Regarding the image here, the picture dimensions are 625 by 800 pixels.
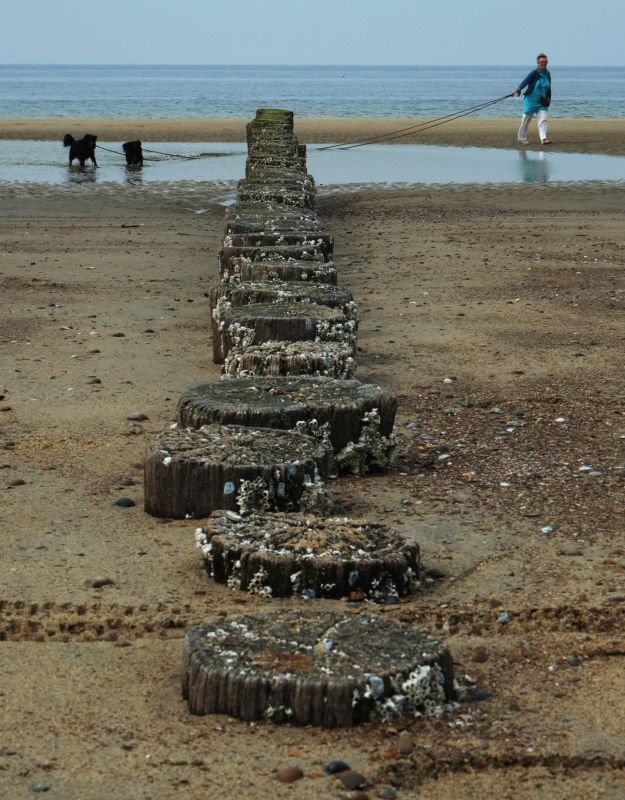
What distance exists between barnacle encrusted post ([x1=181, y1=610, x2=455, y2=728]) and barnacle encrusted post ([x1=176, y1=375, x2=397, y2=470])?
1817mm

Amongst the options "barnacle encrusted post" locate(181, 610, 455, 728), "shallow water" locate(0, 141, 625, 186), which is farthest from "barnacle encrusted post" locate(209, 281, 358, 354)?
"shallow water" locate(0, 141, 625, 186)

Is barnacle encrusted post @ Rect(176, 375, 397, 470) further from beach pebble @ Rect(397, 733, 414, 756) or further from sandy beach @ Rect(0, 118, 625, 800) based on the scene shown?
beach pebble @ Rect(397, 733, 414, 756)

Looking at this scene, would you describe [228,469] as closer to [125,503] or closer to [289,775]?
[125,503]

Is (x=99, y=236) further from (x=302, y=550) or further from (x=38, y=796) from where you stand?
(x=38, y=796)

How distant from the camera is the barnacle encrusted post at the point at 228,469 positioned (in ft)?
16.1

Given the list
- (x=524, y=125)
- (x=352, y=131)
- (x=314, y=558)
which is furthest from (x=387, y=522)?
(x=352, y=131)

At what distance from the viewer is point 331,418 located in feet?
18.4

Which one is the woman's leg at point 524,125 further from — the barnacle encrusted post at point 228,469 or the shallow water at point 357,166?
the barnacle encrusted post at point 228,469

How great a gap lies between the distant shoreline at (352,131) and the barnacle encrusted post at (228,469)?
21.4 meters

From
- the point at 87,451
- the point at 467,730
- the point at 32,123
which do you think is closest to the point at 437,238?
the point at 87,451

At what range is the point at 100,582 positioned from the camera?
4.48m

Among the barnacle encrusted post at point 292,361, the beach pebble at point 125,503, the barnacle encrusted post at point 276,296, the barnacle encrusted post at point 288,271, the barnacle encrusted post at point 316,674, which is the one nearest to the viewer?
the barnacle encrusted post at point 316,674

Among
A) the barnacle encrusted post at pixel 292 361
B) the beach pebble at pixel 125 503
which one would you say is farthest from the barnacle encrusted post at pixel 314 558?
the barnacle encrusted post at pixel 292 361

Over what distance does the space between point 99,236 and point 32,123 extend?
2467cm
